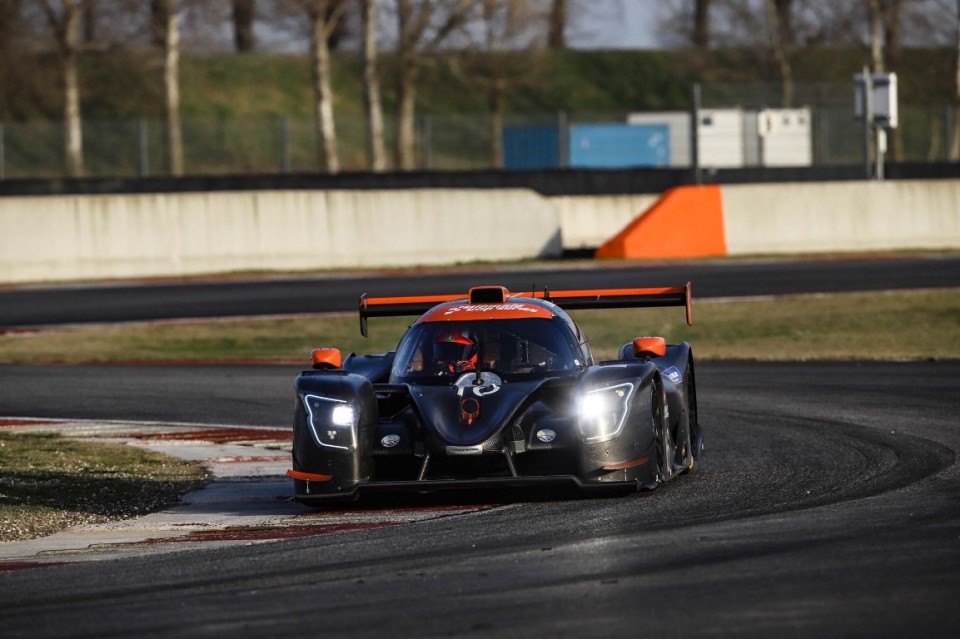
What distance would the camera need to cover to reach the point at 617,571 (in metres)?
7.04

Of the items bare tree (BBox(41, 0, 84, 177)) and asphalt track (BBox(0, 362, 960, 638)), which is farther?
bare tree (BBox(41, 0, 84, 177))

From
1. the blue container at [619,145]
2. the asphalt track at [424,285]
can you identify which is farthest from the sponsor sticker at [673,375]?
the blue container at [619,145]

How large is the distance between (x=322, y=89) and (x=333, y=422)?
34.6 m

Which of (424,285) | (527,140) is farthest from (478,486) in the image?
(527,140)

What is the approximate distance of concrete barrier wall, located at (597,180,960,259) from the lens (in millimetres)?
29203

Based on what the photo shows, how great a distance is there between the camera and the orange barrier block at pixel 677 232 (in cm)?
2920

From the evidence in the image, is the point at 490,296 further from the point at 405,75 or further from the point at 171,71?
the point at 405,75

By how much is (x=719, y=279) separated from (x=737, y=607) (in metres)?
19.7

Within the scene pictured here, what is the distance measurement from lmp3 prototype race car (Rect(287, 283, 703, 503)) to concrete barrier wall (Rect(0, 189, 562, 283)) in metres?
17.8

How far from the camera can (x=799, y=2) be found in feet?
184

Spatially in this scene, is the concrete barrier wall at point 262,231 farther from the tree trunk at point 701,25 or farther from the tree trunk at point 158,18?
the tree trunk at point 701,25

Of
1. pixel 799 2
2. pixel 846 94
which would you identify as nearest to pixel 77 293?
pixel 846 94

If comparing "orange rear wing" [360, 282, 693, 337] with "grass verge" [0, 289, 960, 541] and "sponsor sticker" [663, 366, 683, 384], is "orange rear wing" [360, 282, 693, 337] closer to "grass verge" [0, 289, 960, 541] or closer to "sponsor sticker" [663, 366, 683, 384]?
"sponsor sticker" [663, 366, 683, 384]

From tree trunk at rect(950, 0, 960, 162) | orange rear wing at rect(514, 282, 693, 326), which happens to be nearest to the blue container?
tree trunk at rect(950, 0, 960, 162)
